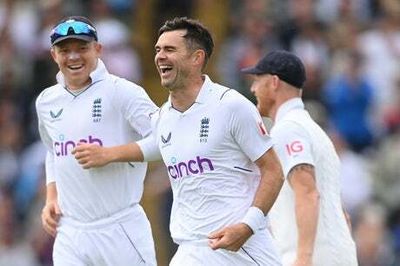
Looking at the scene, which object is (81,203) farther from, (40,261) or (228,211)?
(40,261)

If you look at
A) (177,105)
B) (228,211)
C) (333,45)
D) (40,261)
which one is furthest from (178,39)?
(333,45)

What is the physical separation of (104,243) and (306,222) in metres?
1.32

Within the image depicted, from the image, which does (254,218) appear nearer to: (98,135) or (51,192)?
(98,135)

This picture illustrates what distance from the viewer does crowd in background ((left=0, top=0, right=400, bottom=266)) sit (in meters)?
15.7

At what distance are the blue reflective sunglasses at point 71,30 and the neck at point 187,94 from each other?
2.90 feet

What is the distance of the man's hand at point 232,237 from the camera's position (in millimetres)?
8773

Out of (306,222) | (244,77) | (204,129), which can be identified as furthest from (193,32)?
(244,77)

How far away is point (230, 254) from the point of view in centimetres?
898

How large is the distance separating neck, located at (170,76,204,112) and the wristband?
0.74 metres

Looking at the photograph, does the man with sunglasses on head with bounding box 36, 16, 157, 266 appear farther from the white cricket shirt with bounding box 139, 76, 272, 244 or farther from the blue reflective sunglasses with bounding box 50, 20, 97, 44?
the white cricket shirt with bounding box 139, 76, 272, 244

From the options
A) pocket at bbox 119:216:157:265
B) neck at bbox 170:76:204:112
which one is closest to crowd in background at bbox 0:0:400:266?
pocket at bbox 119:216:157:265

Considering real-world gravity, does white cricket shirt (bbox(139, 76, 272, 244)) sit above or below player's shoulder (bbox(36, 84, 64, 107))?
below

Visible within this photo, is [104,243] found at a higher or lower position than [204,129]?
lower

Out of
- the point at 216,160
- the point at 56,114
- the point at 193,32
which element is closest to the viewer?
the point at 216,160
